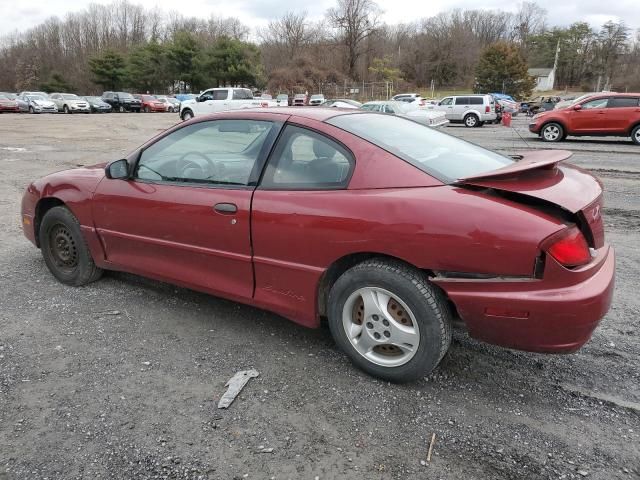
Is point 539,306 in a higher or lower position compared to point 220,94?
lower

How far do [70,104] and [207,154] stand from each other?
132 ft

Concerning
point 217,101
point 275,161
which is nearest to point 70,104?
point 217,101

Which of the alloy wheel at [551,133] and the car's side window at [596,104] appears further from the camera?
the alloy wheel at [551,133]

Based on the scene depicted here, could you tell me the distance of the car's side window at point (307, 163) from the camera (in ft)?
9.37

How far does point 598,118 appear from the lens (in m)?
15.9

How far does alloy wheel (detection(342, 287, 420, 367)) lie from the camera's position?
268cm

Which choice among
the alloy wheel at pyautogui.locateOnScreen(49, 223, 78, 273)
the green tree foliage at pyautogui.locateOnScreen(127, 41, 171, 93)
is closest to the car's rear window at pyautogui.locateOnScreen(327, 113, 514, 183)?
the alloy wheel at pyautogui.locateOnScreen(49, 223, 78, 273)

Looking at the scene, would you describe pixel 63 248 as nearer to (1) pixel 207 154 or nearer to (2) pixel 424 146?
(1) pixel 207 154

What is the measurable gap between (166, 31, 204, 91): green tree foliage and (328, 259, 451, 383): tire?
61.4 meters

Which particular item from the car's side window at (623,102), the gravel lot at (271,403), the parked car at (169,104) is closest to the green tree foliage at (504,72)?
the parked car at (169,104)

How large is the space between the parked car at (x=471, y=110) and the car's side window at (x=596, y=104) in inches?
337

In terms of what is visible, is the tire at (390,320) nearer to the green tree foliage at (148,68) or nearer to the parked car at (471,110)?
the parked car at (471,110)

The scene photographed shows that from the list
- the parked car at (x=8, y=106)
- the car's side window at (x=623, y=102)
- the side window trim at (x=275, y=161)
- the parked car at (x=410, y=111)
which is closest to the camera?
the side window trim at (x=275, y=161)

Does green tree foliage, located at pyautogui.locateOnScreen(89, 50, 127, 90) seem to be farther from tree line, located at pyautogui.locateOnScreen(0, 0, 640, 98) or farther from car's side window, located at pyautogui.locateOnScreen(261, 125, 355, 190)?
car's side window, located at pyautogui.locateOnScreen(261, 125, 355, 190)
